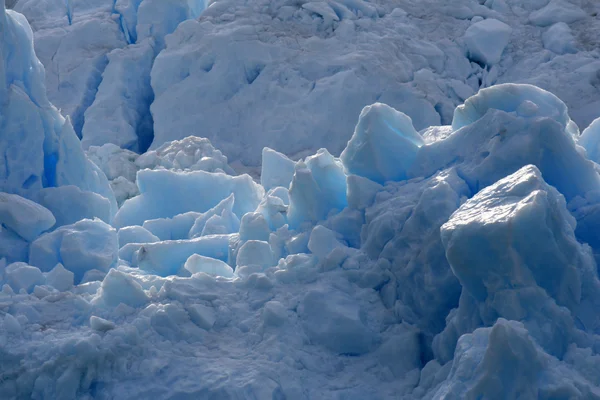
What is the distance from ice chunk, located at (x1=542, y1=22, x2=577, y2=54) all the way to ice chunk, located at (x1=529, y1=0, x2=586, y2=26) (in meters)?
0.14

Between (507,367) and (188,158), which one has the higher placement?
(507,367)

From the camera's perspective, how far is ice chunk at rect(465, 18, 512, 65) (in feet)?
25.6

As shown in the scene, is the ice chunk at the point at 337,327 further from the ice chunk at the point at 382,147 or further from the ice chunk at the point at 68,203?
the ice chunk at the point at 68,203

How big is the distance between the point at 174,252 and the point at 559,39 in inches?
211

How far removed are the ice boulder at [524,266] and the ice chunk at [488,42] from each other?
5516 mm

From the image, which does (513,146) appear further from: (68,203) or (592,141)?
(68,203)

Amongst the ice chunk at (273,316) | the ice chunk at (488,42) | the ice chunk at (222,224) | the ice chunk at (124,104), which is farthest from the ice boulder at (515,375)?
the ice chunk at (488,42)

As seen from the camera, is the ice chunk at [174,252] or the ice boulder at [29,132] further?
the ice boulder at [29,132]

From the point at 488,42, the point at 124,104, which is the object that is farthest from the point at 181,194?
the point at 488,42

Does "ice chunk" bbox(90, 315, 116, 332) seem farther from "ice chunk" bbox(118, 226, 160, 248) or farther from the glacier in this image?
"ice chunk" bbox(118, 226, 160, 248)

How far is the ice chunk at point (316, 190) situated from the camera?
3584 mm

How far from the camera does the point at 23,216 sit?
12.5 feet

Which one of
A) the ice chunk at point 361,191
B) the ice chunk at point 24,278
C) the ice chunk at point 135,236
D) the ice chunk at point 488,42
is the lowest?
the ice chunk at point 488,42

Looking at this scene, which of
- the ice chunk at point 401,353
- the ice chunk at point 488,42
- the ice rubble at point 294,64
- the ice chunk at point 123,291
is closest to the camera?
the ice chunk at point 401,353
